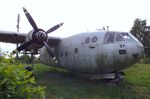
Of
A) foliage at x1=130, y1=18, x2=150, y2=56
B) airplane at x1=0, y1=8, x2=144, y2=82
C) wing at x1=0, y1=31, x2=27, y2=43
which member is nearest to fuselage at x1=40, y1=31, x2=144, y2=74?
airplane at x1=0, y1=8, x2=144, y2=82

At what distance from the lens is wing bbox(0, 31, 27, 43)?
20.0 m

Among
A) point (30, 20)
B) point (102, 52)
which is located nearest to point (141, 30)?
point (30, 20)

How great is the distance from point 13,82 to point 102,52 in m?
11.8

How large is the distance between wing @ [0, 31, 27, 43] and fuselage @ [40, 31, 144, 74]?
4138 mm

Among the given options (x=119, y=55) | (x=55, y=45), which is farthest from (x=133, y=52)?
(x=55, y=45)

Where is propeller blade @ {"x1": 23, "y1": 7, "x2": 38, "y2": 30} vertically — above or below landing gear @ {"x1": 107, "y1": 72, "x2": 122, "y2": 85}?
above

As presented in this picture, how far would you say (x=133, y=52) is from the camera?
14727mm

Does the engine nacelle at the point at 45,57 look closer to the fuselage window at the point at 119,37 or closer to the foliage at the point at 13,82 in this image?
the fuselage window at the point at 119,37

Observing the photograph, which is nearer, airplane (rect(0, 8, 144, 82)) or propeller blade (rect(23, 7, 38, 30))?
airplane (rect(0, 8, 144, 82))

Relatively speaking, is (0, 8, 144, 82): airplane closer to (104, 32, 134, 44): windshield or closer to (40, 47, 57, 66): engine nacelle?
(104, 32, 134, 44): windshield

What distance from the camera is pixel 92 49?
16406 millimetres

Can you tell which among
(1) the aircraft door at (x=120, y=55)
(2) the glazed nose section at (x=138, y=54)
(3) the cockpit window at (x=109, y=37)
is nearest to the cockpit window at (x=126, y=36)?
(1) the aircraft door at (x=120, y=55)

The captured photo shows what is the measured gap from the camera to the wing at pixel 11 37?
789 inches

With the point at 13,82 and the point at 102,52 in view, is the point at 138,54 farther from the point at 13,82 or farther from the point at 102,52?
the point at 13,82
